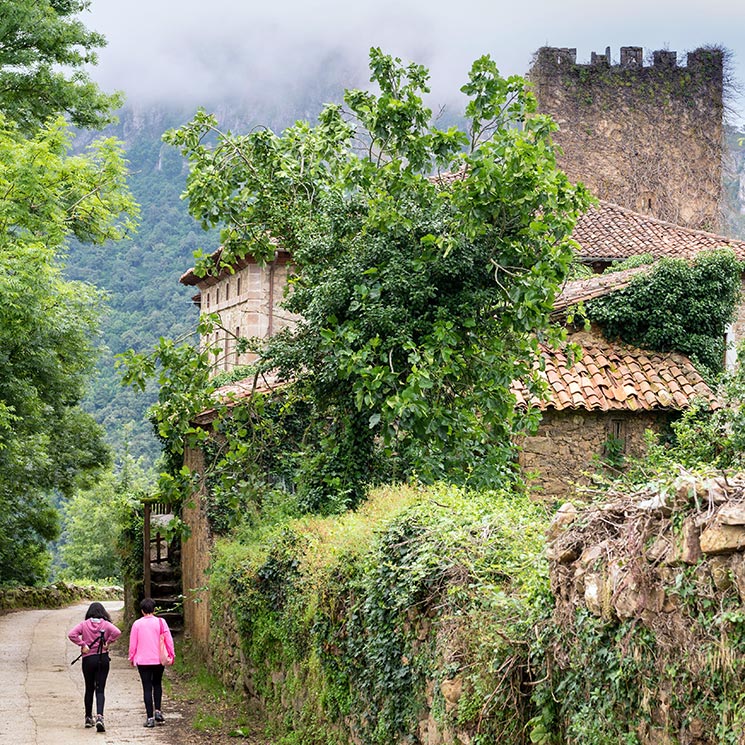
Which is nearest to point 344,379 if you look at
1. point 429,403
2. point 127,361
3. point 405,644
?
point 429,403

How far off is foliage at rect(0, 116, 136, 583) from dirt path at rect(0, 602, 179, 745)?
14.0 feet

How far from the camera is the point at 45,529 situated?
113 feet

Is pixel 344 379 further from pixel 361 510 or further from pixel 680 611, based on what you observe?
pixel 680 611

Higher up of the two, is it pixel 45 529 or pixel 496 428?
pixel 496 428

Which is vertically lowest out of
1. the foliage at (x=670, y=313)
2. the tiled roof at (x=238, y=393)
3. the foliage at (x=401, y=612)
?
the foliage at (x=401, y=612)

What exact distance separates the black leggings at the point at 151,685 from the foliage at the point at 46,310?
653cm

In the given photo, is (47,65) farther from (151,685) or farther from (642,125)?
(642,125)

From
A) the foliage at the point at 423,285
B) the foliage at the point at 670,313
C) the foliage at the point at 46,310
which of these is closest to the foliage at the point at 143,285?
the foliage at the point at 46,310

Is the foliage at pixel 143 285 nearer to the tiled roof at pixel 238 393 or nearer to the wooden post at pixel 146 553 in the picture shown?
the wooden post at pixel 146 553

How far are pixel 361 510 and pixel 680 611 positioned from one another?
6195 millimetres

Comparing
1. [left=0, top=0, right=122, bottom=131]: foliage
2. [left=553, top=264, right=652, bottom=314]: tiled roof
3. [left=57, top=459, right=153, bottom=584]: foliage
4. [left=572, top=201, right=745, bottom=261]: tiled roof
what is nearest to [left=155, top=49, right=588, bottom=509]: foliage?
[left=553, top=264, right=652, bottom=314]: tiled roof

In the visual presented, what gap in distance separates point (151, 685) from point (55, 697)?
2863mm

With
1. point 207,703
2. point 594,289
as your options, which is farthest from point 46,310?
point 594,289

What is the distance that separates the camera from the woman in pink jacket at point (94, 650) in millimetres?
12875
